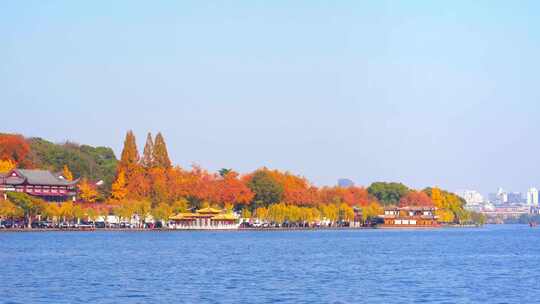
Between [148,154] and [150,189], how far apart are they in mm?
5960

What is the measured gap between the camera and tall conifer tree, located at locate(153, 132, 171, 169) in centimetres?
12438

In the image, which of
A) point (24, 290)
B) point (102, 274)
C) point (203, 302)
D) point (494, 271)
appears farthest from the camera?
point (494, 271)

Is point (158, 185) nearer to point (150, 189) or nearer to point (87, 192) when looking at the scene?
point (150, 189)

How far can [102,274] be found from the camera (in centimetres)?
4500

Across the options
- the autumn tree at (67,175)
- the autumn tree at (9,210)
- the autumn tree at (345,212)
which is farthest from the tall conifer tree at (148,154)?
the autumn tree at (345,212)

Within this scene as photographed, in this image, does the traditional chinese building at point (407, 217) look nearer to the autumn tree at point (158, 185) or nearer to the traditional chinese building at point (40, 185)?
the autumn tree at point (158, 185)

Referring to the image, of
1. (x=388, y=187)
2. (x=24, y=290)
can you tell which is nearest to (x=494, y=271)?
(x=24, y=290)

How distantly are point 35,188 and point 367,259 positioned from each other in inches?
2690

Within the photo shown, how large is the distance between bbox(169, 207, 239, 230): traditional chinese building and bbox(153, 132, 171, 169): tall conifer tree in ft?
23.8

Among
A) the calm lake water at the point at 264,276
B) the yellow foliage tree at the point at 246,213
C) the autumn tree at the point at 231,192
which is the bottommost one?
the calm lake water at the point at 264,276

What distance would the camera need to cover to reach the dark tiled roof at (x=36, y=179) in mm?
115312

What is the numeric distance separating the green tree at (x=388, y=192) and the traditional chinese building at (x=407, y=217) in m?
12.7

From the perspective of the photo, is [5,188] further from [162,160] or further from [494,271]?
[494,271]

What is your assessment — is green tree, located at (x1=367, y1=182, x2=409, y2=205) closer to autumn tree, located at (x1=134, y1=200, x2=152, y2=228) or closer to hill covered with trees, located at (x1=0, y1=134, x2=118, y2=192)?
hill covered with trees, located at (x1=0, y1=134, x2=118, y2=192)
